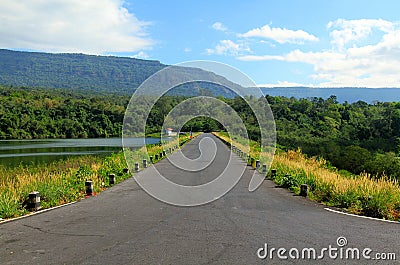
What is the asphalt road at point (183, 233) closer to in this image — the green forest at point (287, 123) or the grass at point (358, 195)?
the grass at point (358, 195)

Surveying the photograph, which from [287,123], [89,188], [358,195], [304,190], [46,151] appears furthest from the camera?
[287,123]

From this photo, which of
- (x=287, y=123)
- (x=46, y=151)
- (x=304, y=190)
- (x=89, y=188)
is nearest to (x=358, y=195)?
(x=304, y=190)

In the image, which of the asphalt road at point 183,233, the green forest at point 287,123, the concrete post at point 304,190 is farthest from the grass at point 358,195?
the green forest at point 287,123

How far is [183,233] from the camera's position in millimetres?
7953

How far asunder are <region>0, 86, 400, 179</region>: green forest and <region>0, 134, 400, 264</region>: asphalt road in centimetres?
2941

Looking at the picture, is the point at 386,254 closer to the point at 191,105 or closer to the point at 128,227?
the point at 128,227

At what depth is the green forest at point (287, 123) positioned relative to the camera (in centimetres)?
5728

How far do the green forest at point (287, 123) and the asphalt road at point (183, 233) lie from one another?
96.5 feet

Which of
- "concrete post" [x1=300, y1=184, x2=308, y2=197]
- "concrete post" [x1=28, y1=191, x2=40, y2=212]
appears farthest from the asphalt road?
"concrete post" [x1=300, y1=184, x2=308, y2=197]

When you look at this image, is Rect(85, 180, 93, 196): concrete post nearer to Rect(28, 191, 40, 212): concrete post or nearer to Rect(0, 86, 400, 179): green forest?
Rect(28, 191, 40, 212): concrete post

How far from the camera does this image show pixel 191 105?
95.0 ft

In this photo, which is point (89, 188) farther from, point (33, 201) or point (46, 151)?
point (46, 151)

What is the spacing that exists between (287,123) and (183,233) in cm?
7569

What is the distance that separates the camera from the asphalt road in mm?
6371
